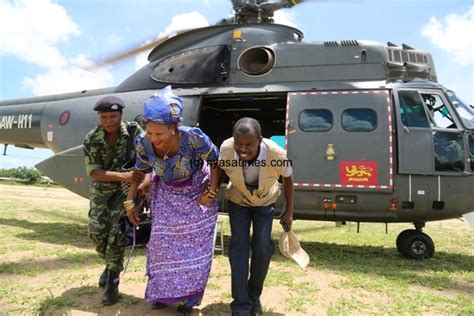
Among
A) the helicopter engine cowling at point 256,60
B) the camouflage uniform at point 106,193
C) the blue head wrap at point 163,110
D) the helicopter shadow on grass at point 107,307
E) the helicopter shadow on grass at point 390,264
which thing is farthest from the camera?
the helicopter engine cowling at point 256,60

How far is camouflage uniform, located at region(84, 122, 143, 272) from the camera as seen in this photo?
3.47 metres

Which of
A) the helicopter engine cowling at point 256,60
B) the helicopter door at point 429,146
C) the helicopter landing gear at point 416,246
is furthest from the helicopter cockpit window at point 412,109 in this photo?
the helicopter engine cowling at point 256,60

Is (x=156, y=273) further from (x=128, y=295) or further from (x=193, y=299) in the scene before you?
(x=128, y=295)

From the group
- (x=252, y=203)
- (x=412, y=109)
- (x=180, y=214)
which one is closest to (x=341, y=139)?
(x=412, y=109)

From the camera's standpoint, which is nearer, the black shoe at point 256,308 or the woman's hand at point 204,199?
the woman's hand at point 204,199

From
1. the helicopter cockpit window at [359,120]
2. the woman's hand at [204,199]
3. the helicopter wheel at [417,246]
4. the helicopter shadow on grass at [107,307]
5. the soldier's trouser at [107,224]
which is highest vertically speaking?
the helicopter cockpit window at [359,120]

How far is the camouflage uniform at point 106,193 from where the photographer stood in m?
3.47

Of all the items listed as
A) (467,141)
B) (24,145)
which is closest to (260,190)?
(467,141)

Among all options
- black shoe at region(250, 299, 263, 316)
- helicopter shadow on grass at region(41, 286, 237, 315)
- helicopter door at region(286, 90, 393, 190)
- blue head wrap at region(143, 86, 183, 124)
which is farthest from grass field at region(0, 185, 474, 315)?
blue head wrap at region(143, 86, 183, 124)

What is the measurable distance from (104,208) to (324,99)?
3.55 meters

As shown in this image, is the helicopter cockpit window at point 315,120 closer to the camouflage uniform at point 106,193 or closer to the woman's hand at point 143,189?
the camouflage uniform at point 106,193

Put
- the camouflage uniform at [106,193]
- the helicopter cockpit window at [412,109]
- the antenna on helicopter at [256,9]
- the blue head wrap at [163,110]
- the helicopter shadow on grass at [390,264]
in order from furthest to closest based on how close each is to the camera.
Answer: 1. the antenna on helicopter at [256,9]
2. the helicopter cockpit window at [412,109]
3. the helicopter shadow on grass at [390,264]
4. the camouflage uniform at [106,193]
5. the blue head wrap at [163,110]

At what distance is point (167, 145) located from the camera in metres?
2.91

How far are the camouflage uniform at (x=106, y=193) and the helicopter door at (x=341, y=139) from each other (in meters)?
2.81
